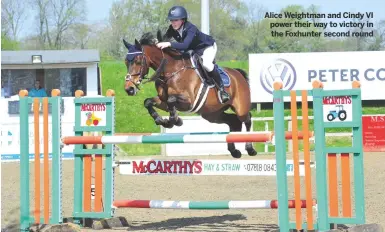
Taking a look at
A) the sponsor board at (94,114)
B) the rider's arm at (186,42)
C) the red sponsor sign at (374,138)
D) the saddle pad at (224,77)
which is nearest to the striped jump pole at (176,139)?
the sponsor board at (94,114)

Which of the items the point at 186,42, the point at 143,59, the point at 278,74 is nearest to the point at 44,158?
the point at 143,59

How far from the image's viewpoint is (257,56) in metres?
22.9

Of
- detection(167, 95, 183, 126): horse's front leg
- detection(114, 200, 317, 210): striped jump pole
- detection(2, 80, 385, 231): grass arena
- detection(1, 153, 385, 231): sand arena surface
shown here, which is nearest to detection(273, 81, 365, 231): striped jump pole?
detection(2, 80, 385, 231): grass arena

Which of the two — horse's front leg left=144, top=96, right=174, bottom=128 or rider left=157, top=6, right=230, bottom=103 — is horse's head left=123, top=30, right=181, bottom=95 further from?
horse's front leg left=144, top=96, right=174, bottom=128

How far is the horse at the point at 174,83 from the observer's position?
6.81 meters

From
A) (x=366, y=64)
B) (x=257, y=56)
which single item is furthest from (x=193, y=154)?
(x=366, y=64)

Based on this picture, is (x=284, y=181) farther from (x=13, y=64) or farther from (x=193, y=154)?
(x=13, y=64)

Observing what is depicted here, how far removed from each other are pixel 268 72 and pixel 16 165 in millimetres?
9954

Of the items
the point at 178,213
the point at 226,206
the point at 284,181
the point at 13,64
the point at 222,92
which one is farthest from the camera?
the point at 13,64

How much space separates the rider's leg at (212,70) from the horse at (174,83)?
50 millimetres

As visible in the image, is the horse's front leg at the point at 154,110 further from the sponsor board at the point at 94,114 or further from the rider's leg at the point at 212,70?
the rider's leg at the point at 212,70

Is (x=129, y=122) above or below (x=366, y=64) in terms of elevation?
below

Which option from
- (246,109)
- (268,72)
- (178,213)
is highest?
(268,72)

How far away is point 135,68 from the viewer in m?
6.72
